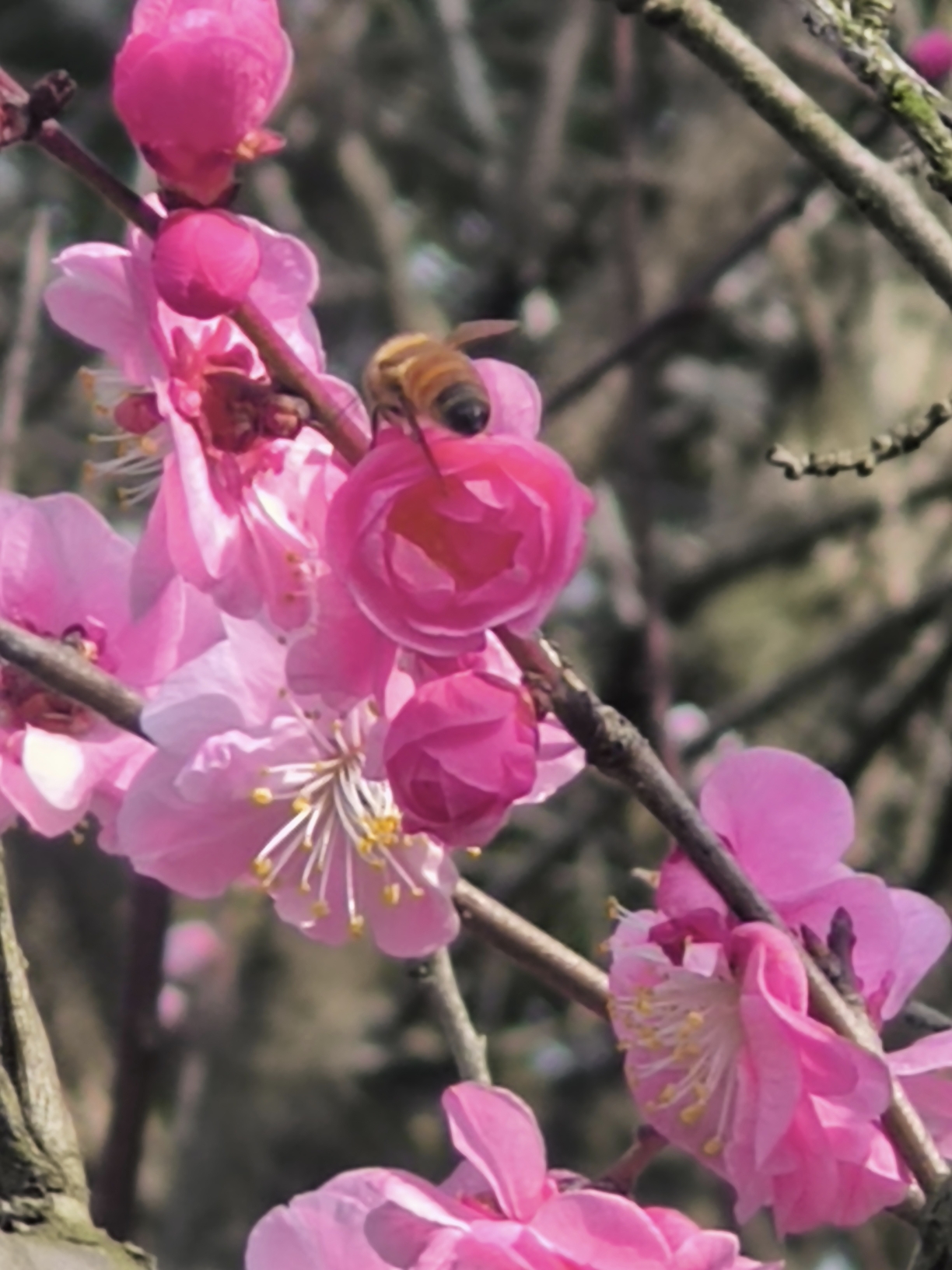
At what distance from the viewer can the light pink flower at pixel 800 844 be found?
1179 millimetres

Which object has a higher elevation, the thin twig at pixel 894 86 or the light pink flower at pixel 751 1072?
the thin twig at pixel 894 86

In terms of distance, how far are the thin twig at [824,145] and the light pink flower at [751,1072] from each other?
0.35 metres

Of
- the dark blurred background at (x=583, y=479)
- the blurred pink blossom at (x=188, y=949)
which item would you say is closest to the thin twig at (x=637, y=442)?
the dark blurred background at (x=583, y=479)

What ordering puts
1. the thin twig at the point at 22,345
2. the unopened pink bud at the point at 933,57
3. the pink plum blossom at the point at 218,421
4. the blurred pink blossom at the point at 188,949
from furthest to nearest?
1. the blurred pink blossom at the point at 188,949
2. the thin twig at the point at 22,345
3. the unopened pink bud at the point at 933,57
4. the pink plum blossom at the point at 218,421

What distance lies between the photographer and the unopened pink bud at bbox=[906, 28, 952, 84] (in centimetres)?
201

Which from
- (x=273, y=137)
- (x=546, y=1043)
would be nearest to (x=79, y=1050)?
(x=546, y=1043)

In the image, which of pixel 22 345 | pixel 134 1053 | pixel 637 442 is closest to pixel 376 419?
pixel 134 1053

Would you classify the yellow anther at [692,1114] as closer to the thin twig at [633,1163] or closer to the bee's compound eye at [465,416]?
the thin twig at [633,1163]

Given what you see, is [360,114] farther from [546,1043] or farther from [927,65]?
[927,65]

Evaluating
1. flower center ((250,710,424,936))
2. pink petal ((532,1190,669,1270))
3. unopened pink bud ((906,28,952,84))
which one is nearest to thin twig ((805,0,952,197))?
flower center ((250,710,424,936))

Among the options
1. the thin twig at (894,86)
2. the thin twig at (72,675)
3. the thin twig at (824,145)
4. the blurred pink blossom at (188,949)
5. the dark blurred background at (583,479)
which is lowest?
the blurred pink blossom at (188,949)

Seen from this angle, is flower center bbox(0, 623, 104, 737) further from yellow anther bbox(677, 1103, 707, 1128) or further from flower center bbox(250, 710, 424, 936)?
yellow anther bbox(677, 1103, 707, 1128)

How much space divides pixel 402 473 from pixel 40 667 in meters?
0.33

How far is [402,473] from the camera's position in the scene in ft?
3.10
